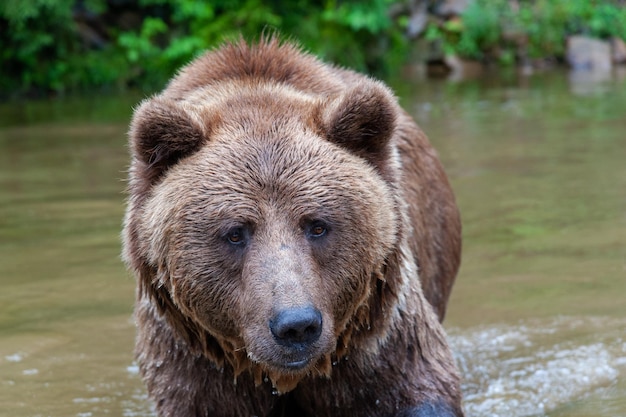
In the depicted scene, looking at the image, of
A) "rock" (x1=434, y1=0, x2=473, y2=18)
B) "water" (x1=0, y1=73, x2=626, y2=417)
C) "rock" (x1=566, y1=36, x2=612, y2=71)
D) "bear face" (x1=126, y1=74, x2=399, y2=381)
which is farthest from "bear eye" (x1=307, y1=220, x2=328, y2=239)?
"rock" (x1=434, y1=0, x2=473, y2=18)

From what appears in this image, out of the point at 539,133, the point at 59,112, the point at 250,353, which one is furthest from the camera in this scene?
the point at 59,112

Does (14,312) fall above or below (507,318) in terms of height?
below

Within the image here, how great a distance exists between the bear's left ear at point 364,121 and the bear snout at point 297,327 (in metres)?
0.86

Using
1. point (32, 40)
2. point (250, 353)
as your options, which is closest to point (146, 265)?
point (250, 353)

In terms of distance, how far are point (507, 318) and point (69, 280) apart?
3.24m

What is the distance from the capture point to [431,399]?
14.8 feet

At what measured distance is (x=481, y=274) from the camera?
7.66 meters

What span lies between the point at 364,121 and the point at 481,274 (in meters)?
3.70

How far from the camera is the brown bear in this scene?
3.90 metres

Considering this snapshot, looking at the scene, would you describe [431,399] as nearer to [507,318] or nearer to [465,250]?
[507,318]

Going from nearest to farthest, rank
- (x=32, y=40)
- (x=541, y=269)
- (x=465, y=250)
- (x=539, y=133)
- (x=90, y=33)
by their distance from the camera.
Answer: (x=541, y=269) → (x=465, y=250) → (x=539, y=133) → (x=32, y=40) → (x=90, y=33)

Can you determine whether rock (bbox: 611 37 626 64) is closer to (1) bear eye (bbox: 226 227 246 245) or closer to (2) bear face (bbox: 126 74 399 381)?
(2) bear face (bbox: 126 74 399 381)

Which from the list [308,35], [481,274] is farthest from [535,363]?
[308,35]

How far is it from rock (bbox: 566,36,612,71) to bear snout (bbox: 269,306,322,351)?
20921 mm
